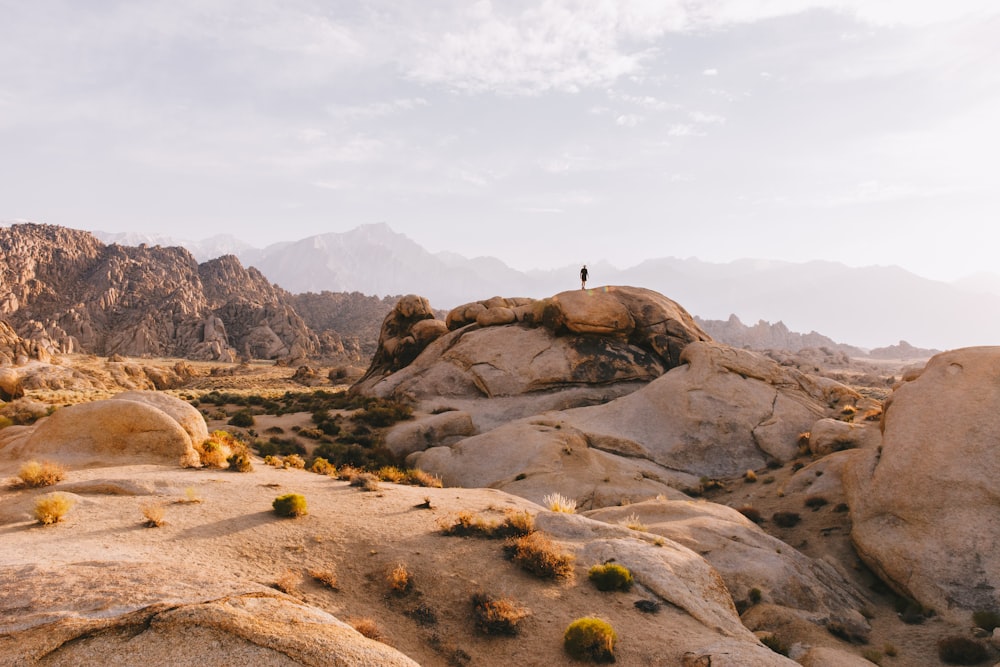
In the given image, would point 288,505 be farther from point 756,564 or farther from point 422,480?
point 756,564

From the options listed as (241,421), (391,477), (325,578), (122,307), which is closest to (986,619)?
(325,578)

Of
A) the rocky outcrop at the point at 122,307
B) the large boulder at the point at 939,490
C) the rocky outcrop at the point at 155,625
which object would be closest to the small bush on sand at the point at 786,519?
the large boulder at the point at 939,490

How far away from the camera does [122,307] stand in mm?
142375

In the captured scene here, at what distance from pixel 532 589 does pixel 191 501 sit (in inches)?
363

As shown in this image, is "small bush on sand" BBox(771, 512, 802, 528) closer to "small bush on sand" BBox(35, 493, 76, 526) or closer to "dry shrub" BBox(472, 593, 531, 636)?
"dry shrub" BBox(472, 593, 531, 636)

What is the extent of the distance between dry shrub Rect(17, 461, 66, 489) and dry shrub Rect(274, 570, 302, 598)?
28.9 ft

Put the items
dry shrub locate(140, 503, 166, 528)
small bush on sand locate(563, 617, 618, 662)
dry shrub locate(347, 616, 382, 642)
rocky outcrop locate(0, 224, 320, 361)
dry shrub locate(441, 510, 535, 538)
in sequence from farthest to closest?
rocky outcrop locate(0, 224, 320, 361)
dry shrub locate(441, 510, 535, 538)
dry shrub locate(140, 503, 166, 528)
small bush on sand locate(563, 617, 618, 662)
dry shrub locate(347, 616, 382, 642)

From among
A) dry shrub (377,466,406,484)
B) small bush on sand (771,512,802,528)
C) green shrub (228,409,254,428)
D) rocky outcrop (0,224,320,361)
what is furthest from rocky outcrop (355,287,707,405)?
→ rocky outcrop (0,224,320,361)

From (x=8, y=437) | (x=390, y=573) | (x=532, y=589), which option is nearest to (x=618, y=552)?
(x=532, y=589)

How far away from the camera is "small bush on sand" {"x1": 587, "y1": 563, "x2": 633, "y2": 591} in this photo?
13125 millimetres

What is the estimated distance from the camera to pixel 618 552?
14445mm

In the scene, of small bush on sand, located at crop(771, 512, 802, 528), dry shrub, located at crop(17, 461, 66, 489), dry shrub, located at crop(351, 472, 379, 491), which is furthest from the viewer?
small bush on sand, located at crop(771, 512, 802, 528)

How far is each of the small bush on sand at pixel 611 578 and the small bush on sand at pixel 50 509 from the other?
12.2 m

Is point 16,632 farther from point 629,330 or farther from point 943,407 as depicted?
point 629,330
